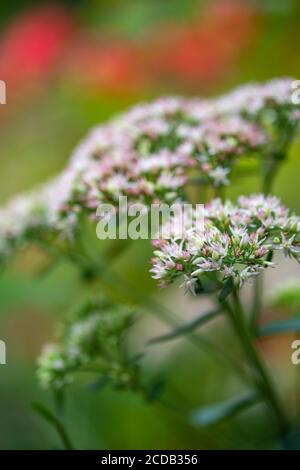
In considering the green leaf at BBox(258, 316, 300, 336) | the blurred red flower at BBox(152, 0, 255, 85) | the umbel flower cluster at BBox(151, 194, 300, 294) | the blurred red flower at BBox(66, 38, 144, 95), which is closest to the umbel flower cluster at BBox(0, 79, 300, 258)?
the umbel flower cluster at BBox(151, 194, 300, 294)

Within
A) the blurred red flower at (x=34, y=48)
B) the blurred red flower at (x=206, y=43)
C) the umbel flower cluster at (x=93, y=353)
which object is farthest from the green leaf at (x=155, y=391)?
the blurred red flower at (x=34, y=48)

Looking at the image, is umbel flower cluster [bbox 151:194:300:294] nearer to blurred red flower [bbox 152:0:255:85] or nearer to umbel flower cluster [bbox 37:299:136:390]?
umbel flower cluster [bbox 37:299:136:390]

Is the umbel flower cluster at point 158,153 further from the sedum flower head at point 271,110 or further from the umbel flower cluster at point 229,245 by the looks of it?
the umbel flower cluster at point 229,245

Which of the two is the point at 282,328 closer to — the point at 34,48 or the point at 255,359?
the point at 255,359

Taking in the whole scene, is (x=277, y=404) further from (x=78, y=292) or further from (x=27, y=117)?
(x=27, y=117)

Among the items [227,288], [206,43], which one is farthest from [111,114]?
[227,288]
